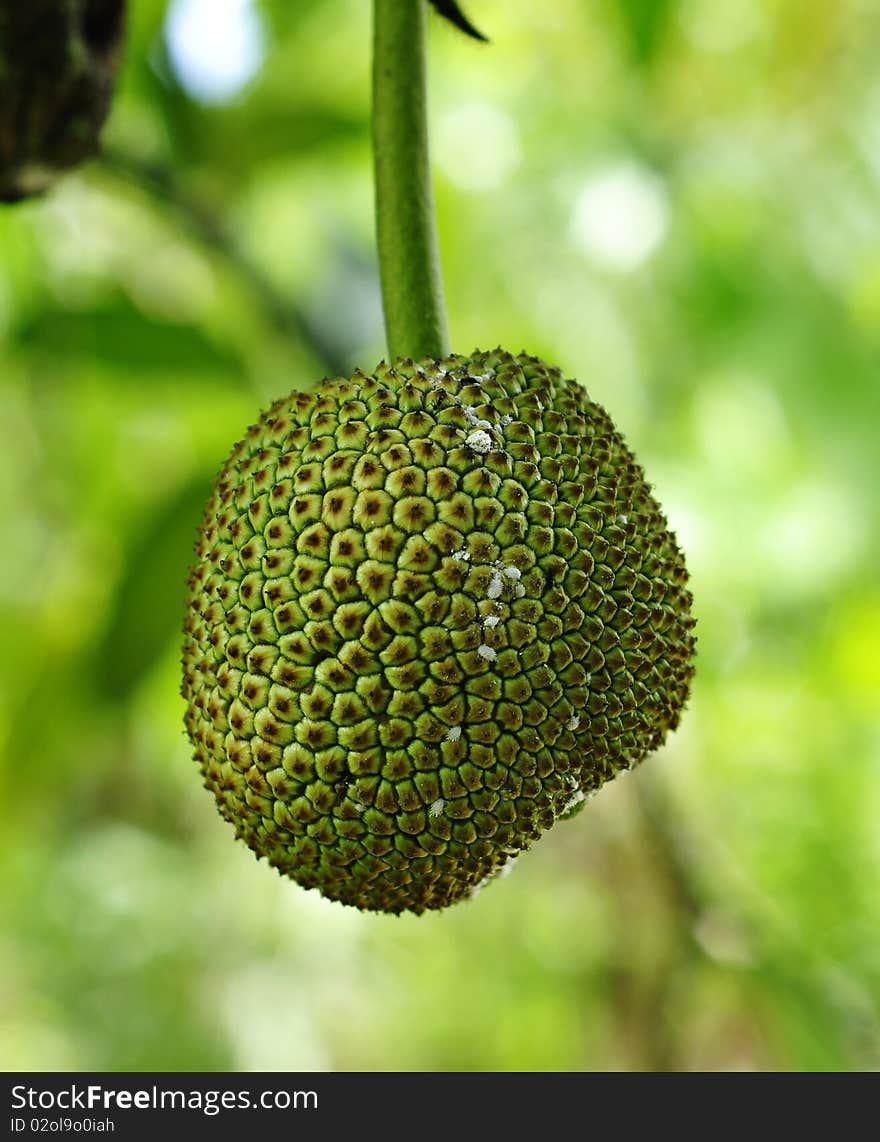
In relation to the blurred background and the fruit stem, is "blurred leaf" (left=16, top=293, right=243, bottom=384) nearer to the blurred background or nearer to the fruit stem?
the blurred background

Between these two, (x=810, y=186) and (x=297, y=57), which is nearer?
(x=297, y=57)

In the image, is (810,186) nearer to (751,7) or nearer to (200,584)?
(751,7)

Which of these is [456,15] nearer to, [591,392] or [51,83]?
[51,83]

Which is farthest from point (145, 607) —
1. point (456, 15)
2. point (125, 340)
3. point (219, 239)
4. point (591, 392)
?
point (591, 392)

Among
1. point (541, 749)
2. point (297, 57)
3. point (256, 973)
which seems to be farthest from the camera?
point (256, 973)

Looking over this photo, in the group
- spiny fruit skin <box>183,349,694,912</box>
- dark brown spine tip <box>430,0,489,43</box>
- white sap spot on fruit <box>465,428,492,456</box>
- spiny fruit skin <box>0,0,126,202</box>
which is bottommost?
spiny fruit skin <box>183,349,694,912</box>

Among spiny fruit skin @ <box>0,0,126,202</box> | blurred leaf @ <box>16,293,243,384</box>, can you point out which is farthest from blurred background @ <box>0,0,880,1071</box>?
spiny fruit skin @ <box>0,0,126,202</box>

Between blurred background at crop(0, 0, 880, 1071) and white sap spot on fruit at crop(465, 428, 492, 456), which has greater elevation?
blurred background at crop(0, 0, 880, 1071)
